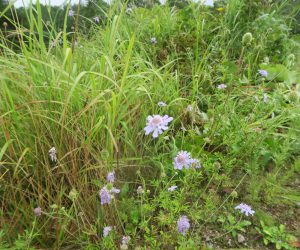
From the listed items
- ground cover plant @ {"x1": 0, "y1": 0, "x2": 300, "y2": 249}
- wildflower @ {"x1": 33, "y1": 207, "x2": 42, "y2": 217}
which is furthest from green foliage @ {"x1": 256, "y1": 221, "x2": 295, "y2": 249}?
wildflower @ {"x1": 33, "y1": 207, "x2": 42, "y2": 217}

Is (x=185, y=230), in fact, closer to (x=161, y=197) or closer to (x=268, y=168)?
(x=161, y=197)

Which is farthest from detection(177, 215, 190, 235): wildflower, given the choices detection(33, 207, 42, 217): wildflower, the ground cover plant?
detection(33, 207, 42, 217): wildflower

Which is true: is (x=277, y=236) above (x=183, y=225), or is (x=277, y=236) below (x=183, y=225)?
below

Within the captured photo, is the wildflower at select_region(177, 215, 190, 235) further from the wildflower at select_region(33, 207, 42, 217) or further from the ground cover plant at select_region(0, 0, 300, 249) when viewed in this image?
the wildflower at select_region(33, 207, 42, 217)

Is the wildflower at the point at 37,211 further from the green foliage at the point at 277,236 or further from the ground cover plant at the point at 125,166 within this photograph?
the green foliage at the point at 277,236

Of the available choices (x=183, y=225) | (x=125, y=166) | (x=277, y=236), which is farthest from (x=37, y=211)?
(x=277, y=236)

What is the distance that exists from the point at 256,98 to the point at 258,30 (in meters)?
0.97

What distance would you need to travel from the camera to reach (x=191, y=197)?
1561 mm

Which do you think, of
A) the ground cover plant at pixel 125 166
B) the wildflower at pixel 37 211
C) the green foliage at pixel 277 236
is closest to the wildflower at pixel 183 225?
the ground cover plant at pixel 125 166

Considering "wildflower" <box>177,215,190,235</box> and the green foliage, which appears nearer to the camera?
"wildflower" <box>177,215,190,235</box>

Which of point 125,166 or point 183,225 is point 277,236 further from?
point 125,166

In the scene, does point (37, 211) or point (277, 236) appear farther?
point (277, 236)

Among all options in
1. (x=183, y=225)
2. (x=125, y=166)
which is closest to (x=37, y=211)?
(x=125, y=166)

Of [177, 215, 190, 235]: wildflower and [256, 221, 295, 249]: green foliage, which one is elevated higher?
[177, 215, 190, 235]: wildflower
